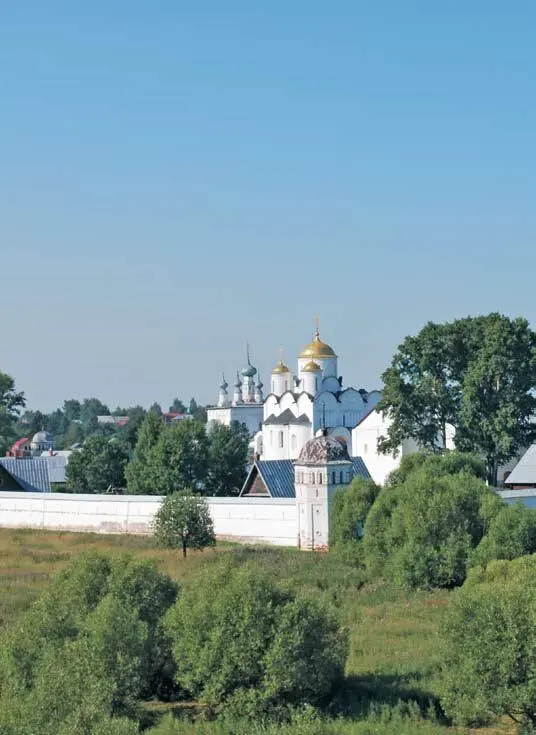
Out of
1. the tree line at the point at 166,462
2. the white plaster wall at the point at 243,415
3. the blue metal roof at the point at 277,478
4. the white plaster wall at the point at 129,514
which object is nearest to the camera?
the white plaster wall at the point at 129,514

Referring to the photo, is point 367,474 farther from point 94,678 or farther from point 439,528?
point 94,678

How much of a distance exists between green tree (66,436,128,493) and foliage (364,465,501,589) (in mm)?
21639

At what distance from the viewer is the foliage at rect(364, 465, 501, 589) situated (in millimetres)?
27547

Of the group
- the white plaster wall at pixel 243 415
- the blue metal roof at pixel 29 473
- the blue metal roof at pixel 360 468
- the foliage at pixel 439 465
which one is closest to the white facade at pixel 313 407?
the blue metal roof at pixel 360 468

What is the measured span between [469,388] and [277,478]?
683 centimetres

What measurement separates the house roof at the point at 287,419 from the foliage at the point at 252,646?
37.2 meters

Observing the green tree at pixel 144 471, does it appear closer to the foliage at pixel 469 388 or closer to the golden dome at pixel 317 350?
the foliage at pixel 469 388

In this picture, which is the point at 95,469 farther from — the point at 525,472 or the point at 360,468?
the point at 525,472

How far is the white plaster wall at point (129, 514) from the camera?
35.1 m

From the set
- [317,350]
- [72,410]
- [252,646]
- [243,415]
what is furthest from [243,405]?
[72,410]

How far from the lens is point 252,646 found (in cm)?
1758

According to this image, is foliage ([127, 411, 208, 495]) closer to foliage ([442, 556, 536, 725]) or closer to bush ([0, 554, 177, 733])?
bush ([0, 554, 177, 733])

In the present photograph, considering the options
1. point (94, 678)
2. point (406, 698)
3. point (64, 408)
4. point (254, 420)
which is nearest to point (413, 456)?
point (406, 698)

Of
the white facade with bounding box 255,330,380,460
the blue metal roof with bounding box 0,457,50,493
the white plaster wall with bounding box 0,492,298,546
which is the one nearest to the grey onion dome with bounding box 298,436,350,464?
the white plaster wall with bounding box 0,492,298,546
